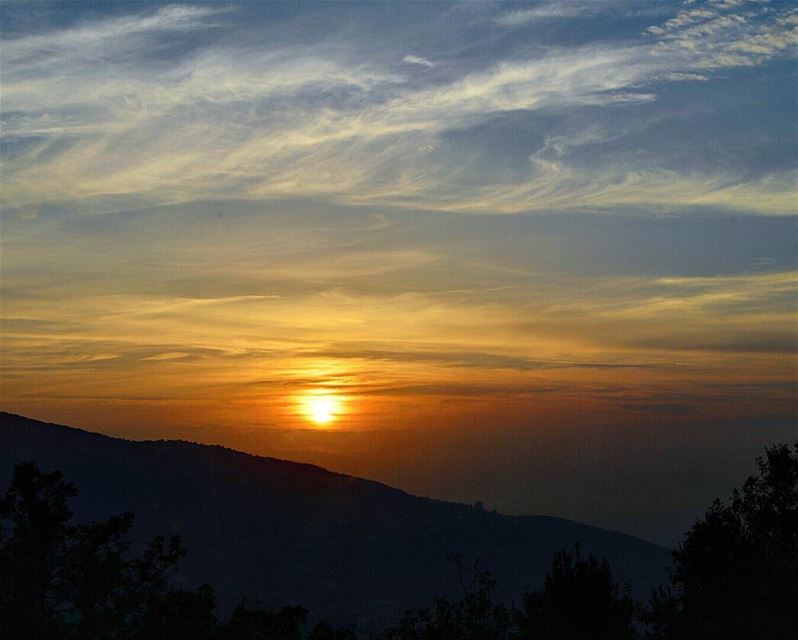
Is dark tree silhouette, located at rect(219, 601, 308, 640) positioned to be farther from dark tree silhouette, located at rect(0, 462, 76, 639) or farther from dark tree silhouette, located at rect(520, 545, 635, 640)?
dark tree silhouette, located at rect(520, 545, 635, 640)

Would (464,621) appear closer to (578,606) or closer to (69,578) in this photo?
(578,606)

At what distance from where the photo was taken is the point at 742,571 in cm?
4950

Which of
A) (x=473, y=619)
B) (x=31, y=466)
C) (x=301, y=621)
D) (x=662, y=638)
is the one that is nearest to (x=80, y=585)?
(x=31, y=466)

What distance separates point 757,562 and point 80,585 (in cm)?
3308

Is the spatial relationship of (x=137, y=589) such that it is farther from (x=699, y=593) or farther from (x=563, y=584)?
(x=699, y=593)

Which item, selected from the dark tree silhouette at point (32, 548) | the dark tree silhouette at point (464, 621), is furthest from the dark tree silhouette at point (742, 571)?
the dark tree silhouette at point (32, 548)

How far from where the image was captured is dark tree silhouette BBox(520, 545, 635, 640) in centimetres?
4662

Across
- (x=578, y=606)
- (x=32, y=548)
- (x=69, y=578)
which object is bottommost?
(x=578, y=606)

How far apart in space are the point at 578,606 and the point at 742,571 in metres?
8.83

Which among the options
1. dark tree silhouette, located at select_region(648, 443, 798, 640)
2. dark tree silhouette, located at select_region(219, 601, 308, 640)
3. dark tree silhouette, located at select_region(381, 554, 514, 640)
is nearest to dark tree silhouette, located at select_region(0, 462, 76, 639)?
dark tree silhouette, located at select_region(219, 601, 308, 640)

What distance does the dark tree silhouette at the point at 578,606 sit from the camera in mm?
46625

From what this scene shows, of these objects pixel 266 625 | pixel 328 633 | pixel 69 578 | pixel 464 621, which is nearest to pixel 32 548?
pixel 69 578

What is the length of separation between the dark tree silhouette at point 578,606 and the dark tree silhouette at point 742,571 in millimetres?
3060

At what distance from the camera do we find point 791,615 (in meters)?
44.8
